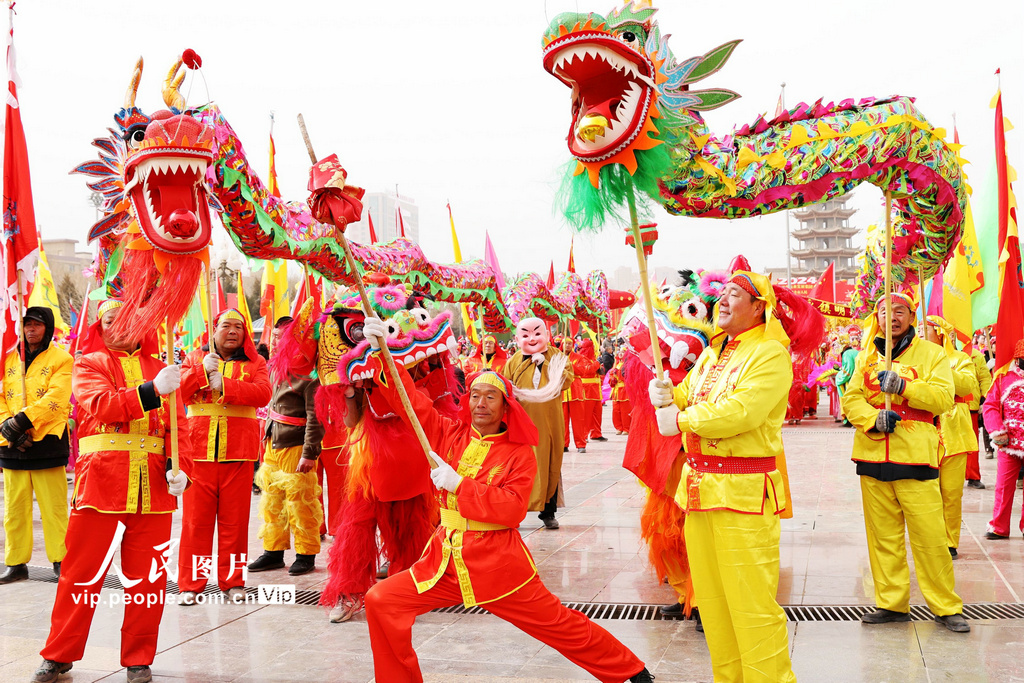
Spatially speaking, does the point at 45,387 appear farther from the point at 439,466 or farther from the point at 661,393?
the point at 661,393

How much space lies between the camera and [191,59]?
14.9 ft

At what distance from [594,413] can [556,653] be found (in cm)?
1085

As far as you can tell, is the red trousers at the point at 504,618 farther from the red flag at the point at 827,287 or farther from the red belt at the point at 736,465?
the red flag at the point at 827,287

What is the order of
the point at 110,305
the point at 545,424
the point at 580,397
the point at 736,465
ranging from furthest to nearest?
the point at 580,397
the point at 545,424
the point at 110,305
the point at 736,465

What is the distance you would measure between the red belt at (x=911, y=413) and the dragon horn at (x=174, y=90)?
432cm

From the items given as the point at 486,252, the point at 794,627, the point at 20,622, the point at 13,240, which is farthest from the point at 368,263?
the point at 486,252

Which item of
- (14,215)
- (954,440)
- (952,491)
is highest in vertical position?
(14,215)

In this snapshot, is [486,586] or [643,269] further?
[486,586]

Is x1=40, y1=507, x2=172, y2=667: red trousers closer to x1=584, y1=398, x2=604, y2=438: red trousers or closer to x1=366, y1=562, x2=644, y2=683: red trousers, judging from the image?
x1=366, y1=562, x2=644, y2=683: red trousers

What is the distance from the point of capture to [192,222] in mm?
4191

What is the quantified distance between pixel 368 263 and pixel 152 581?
2.74 meters

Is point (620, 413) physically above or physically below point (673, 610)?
Answer: below

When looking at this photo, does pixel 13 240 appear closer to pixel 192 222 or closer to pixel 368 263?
pixel 192 222

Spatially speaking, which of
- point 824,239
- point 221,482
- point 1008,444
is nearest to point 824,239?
point 824,239
